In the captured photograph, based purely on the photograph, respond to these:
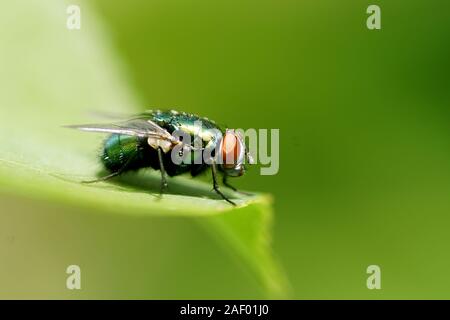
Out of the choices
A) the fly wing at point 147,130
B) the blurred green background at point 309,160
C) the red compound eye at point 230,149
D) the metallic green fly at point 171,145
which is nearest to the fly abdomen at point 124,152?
the metallic green fly at point 171,145

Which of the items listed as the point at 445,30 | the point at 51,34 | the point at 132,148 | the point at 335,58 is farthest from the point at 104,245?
the point at 445,30

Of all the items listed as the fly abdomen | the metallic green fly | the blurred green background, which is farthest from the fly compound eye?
the blurred green background

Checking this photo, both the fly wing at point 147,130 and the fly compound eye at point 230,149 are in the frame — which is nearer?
the fly wing at point 147,130

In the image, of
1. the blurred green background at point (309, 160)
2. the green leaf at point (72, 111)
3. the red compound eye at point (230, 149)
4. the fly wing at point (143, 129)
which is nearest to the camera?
the green leaf at point (72, 111)

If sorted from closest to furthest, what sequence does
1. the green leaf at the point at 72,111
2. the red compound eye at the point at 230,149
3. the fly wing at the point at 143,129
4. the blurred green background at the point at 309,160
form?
1. the green leaf at the point at 72,111
2. the fly wing at the point at 143,129
3. the red compound eye at the point at 230,149
4. the blurred green background at the point at 309,160

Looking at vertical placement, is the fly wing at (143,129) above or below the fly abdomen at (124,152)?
above

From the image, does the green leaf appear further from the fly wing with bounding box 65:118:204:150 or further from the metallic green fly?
the fly wing with bounding box 65:118:204:150

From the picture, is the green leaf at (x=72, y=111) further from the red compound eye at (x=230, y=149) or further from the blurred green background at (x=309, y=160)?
the blurred green background at (x=309, y=160)
